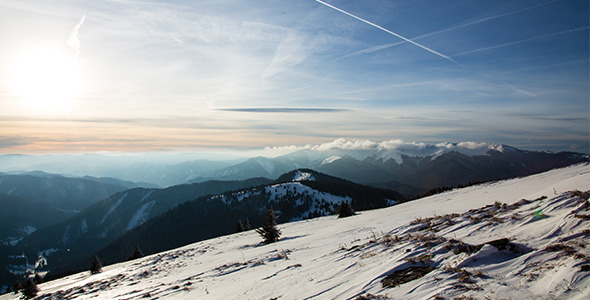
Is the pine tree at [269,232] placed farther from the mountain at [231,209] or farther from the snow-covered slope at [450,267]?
the mountain at [231,209]

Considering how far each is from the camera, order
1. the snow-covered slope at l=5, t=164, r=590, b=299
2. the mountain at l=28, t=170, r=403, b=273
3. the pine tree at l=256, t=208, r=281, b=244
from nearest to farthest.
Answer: the snow-covered slope at l=5, t=164, r=590, b=299, the pine tree at l=256, t=208, r=281, b=244, the mountain at l=28, t=170, r=403, b=273

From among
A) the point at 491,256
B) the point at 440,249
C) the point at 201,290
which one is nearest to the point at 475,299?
the point at 491,256

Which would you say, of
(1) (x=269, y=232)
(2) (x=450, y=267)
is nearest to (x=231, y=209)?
(1) (x=269, y=232)

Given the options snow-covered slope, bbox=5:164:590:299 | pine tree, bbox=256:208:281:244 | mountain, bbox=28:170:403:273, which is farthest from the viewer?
mountain, bbox=28:170:403:273

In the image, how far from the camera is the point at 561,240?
5.72 meters

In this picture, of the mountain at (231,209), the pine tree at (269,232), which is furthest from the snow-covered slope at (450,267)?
the mountain at (231,209)

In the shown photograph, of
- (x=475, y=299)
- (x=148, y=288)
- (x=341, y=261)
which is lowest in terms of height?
(x=148, y=288)

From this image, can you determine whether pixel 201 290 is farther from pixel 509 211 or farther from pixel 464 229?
pixel 509 211

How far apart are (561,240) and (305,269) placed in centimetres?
648

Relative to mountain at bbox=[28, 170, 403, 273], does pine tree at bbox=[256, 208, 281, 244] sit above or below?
above

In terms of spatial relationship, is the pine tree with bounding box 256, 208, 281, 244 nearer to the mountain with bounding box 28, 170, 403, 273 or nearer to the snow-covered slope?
the snow-covered slope

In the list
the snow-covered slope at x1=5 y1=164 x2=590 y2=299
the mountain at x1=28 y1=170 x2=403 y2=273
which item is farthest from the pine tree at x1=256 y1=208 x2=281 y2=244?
the mountain at x1=28 y1=170 x2=403 y2=273

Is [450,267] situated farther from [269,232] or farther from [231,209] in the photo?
[231,209]

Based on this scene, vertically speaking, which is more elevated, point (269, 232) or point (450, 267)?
point (450, 267)
